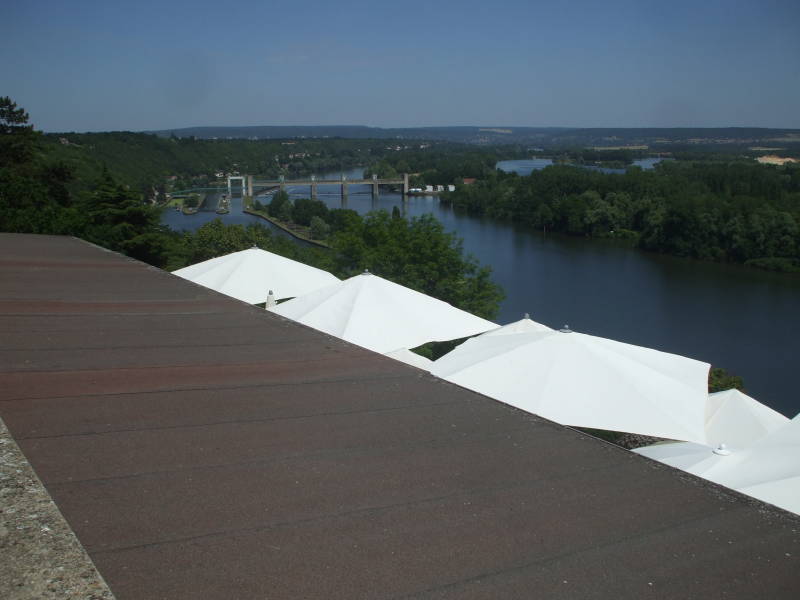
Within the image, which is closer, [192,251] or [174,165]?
[192,251]

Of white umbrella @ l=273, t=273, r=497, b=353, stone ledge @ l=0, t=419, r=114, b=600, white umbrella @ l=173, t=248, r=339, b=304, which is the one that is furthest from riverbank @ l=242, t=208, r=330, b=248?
stone ledge @ l=0, t=419, r=114, b=600

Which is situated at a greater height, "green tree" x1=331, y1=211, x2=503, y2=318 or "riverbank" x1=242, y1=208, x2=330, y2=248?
"green tree" x1=331, y1=211, x2=503, y2=318

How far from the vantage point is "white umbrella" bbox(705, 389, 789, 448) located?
8.32 metres

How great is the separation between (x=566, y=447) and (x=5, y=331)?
3.02 metres

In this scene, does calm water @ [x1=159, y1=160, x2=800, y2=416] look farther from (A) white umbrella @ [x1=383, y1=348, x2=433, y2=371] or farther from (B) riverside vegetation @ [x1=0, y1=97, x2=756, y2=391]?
(A) white umbrella @ [x1=383, y1=348, x2=433, y2=371]

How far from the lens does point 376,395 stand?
307 cm

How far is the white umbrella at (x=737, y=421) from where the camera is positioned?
328 inches

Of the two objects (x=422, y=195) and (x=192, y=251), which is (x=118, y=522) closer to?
(x=192, y=251)

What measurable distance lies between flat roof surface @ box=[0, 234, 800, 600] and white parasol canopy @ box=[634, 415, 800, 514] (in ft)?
10.7

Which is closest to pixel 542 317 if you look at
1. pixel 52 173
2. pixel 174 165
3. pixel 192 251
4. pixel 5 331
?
pixel 192 251

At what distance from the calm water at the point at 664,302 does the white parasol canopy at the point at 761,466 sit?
1391 centimetres

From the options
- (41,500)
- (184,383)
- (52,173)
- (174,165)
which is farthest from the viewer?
(174,165)

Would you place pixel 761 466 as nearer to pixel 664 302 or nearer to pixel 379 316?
pixel 379 316

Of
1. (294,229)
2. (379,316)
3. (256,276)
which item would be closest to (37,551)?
(379,316)
